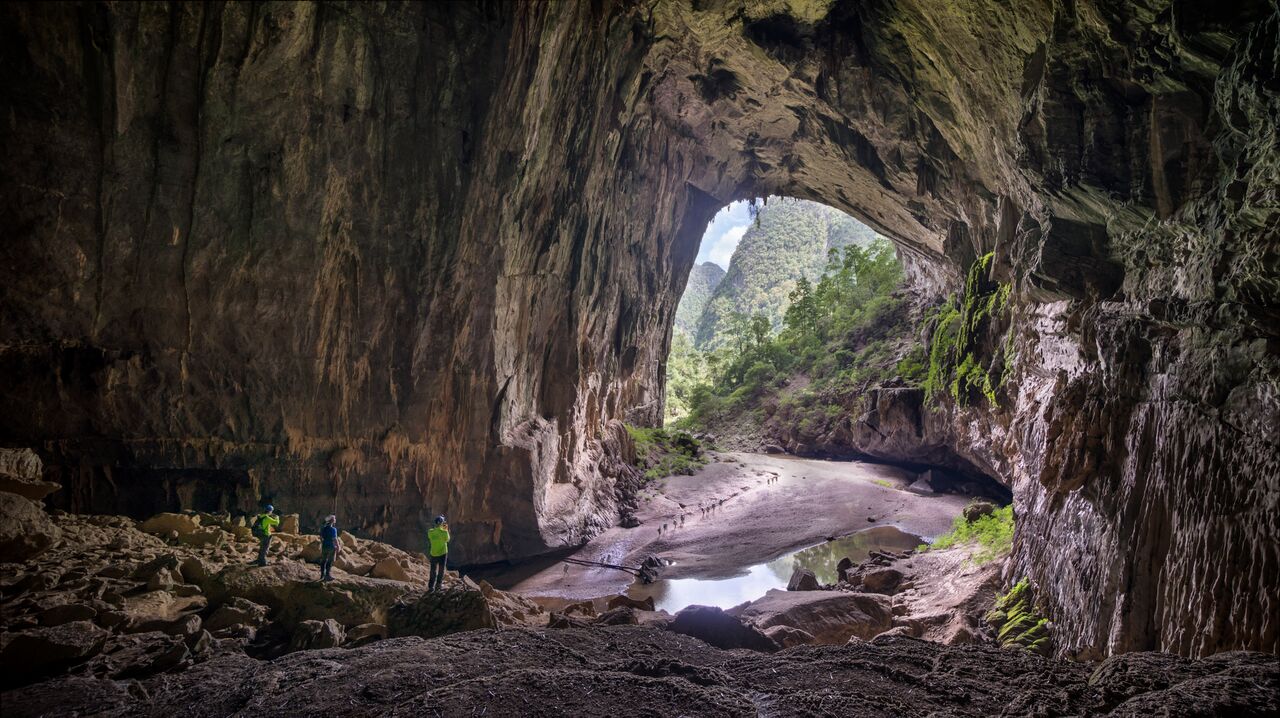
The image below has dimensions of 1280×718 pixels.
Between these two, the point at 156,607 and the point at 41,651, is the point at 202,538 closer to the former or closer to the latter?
the point at 156,607

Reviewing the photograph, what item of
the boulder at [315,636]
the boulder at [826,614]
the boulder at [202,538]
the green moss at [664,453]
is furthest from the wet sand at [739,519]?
the boulder at [315,636]

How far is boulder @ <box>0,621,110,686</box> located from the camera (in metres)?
4.93

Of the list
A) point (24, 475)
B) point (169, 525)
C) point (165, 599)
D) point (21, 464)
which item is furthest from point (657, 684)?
point (21, 464)

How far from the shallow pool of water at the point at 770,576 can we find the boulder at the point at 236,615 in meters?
8.39

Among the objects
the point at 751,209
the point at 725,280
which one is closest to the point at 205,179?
the point at 751,209

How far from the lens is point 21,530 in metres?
6.96

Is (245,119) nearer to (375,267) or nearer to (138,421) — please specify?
(375,267)

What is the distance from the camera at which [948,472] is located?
2716 cm

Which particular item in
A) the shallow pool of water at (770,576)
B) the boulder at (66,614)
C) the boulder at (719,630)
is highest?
the boulder at (66,614)

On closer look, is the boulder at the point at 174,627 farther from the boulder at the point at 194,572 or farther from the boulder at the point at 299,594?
the boulder at the point at 194,572

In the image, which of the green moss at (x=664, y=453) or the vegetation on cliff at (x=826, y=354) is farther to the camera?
the vegetation on cliff at (x=826, y=354)

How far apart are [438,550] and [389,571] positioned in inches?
42.3

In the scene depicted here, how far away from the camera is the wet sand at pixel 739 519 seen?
15.8 m

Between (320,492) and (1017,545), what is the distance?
1366 cm
